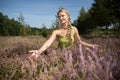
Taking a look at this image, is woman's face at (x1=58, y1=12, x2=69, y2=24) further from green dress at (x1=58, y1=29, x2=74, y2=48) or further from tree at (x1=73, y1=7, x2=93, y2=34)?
tree at (x1=73, y1=7, x2=93, y2=34)

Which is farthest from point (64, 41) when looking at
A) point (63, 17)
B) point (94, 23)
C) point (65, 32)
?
point (94, 23)

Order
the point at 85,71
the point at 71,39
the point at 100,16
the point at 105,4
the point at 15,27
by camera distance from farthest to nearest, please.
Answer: the point at 15,27
the point at 100,16
the point at 105,4
the point at 71,39
the point at 85,71

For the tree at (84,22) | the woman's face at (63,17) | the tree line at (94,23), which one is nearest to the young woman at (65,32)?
the woman's face at (63,17)

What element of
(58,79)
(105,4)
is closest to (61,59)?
(58,79)

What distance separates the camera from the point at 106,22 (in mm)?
55562

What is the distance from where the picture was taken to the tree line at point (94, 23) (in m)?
37.7

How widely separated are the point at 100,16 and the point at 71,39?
164ft

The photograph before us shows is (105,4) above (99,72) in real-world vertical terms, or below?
above

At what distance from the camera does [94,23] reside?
193ft

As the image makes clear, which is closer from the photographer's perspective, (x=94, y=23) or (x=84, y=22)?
(x=94, y=23)

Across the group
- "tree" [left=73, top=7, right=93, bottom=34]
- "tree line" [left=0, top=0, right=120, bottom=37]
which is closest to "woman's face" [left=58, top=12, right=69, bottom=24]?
"tree line" [left=0, top=0, right=120, bottom=37]

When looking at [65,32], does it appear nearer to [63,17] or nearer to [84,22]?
[63,17]

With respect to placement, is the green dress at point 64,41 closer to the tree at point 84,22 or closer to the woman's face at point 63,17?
the woman's face at point 63,17

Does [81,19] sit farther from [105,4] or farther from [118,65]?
[118,65]
